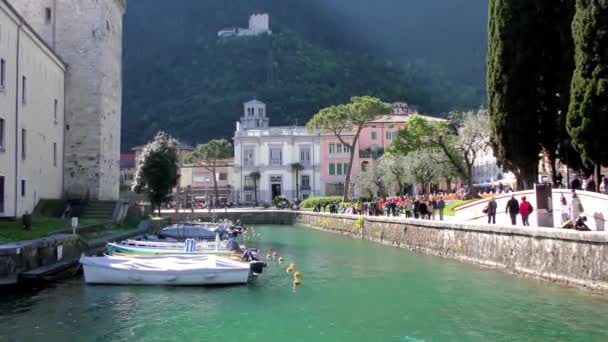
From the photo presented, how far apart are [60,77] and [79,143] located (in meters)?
4.27

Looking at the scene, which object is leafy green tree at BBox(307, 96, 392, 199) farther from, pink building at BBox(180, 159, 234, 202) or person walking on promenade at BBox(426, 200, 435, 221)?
pink building at BBox(180, 159, 234, 202)

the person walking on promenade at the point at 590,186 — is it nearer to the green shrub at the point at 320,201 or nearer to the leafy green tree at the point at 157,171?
the leafy green tree at the point at 157,171

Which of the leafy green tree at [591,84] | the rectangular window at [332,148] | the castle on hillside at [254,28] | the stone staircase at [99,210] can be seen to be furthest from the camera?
the castle on hillside at [254,28]

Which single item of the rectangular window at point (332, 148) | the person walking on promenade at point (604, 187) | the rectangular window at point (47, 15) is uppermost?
the rectangular window at point (47, 15)

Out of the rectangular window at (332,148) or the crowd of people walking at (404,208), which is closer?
the crowd of people walking at (404,208)

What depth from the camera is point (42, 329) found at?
14094 millimetres

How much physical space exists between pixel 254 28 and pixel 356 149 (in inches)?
4660

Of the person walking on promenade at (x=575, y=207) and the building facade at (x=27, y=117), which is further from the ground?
the building facade at (x=27, y=117)

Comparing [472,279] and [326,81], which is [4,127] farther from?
[326,81]

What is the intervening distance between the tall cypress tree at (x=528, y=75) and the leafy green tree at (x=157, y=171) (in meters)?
30.1

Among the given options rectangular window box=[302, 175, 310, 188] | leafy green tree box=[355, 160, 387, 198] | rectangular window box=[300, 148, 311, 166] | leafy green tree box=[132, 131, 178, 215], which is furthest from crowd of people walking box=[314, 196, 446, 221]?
rectangular window box=[300, 148, 311, 166]

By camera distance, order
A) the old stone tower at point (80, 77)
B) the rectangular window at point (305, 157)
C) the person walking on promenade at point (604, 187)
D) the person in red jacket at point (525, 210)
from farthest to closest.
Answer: the rectangular window at point (305, 157)
the old stone tower at point (80, 77)
the person in red jacket at point (525, 210)
the person walking on promenade at point (604, 187)

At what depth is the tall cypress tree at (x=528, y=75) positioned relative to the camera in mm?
28422

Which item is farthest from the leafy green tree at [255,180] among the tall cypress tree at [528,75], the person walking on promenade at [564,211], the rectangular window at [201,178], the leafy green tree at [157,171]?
the person walking on promenade at [564,211]
